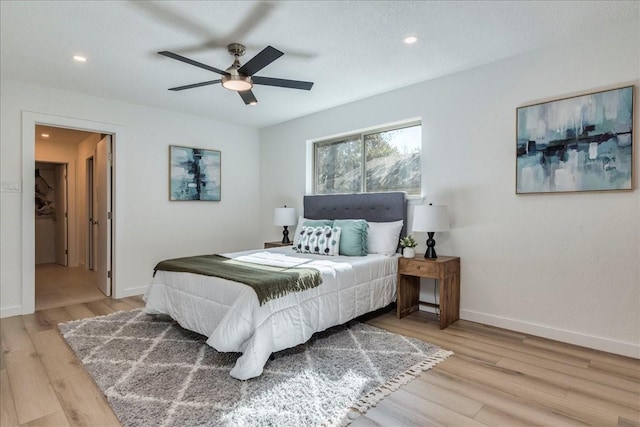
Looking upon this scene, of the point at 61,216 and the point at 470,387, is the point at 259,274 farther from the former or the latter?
the point at 61,216

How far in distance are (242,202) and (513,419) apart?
4742mm

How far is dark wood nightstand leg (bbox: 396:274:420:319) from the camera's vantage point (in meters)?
3.52

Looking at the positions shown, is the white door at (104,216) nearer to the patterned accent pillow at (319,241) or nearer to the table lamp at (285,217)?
the table lamp at (285,217)

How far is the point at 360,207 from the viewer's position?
427cm

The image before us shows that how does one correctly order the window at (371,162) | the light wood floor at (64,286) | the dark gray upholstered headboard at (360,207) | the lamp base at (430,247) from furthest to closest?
the light wood floor at (64,286) → the window at (371,162) → the dark gray upholstered headboard at (360,207) → the lamp base at (430,247)

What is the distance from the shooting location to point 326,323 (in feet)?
9.21

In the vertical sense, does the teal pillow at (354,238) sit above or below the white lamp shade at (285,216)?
below

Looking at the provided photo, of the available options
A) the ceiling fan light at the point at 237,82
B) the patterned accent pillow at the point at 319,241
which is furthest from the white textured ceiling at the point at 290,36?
the patterned accent pillow at the point at 319,241

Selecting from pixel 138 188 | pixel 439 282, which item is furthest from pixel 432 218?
pixel 138 188

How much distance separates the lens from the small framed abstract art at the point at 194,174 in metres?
4.91

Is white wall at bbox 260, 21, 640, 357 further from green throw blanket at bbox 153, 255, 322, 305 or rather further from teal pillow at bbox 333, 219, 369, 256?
green throw blanket at bbox 153, 255, 322, 305

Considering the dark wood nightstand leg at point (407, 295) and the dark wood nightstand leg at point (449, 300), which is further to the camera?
the dark wood nightstand leg at point (407, 295)

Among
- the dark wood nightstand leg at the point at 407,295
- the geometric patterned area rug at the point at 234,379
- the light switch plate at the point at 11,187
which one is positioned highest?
the light switch plate at the point at 11,187

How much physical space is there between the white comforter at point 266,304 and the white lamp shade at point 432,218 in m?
0.53
